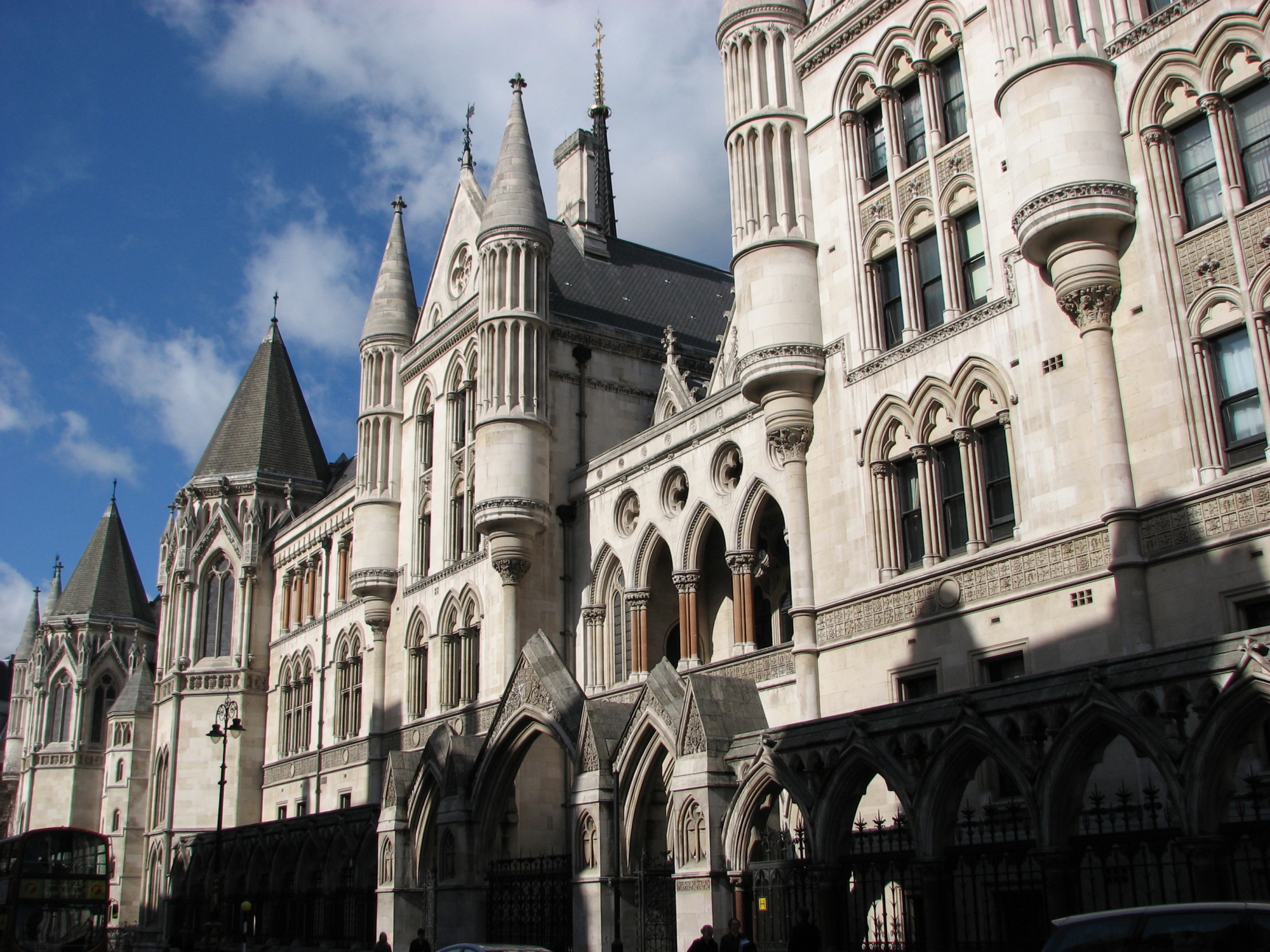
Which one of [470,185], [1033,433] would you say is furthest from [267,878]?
[1033,433]

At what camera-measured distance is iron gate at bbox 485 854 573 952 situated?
23.5 meters

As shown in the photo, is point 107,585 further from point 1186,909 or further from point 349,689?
point 1186,909

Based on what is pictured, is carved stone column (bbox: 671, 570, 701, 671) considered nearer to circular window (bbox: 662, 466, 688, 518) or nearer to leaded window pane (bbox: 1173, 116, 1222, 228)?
circular window (bbox: 662, 466, 688, 518)

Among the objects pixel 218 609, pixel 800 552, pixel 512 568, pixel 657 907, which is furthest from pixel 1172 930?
pixel 218 609

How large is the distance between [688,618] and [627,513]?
418cm

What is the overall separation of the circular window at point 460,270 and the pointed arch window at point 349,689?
11.9 m

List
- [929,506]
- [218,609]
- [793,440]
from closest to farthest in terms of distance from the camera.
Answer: [929,506]
[793,440]
[218,609]

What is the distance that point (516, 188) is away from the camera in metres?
34.2

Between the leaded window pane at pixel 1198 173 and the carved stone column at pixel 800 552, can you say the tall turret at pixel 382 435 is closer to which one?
the carved stone column at pixel 800 552

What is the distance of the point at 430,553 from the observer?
3722cm

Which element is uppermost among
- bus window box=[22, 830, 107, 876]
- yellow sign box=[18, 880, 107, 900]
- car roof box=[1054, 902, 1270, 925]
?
bus window box=[22, 830, 107, 876]

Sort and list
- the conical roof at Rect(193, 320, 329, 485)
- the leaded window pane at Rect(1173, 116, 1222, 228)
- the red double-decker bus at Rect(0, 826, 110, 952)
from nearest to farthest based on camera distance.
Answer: the leaded window pane at Rect(1173, 116, 1222, 228) < the red double-decker bus at Rect(0, 826, 110, 952) < the conical roof at Rect(193, 320, 329, 485)

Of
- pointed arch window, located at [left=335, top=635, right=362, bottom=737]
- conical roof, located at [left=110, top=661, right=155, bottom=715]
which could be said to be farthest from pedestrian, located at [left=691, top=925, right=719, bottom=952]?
conical roof, located at [left=110, top=661, right=155, bottom=715]

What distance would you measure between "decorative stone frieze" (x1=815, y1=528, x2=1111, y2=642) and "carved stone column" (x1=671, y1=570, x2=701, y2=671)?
526 centimetres
